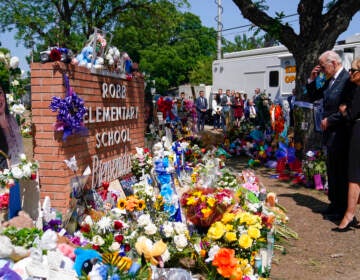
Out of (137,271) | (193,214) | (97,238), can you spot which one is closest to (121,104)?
(193,214)

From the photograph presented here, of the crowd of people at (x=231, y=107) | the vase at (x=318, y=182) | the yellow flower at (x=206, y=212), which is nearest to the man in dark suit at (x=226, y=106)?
the crowd of people at (x=231, y=107)

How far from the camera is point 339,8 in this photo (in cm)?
818

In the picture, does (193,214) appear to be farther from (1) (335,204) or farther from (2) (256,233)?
(1) (335,204)

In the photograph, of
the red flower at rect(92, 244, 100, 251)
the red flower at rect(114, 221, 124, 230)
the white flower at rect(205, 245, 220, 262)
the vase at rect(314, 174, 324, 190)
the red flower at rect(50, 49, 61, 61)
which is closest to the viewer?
the red flower at rect(92, 244, 100, 251)

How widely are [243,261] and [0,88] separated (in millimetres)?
2575

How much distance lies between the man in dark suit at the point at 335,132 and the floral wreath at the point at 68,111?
2.84 m

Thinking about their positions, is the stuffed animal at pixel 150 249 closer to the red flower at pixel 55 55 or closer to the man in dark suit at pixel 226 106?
the red flower at pixel 55 55

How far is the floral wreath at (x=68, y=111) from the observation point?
12.8 ft

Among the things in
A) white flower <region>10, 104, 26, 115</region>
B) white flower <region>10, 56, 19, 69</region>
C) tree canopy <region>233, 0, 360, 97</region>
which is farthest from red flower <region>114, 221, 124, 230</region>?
tree canopy <region>233, 0, 360, 97</region>

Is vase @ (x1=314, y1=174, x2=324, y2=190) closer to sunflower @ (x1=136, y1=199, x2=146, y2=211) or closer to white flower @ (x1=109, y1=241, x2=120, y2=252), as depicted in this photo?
sunflower @ (x1=136, y1=199, x2=146, y2=211)

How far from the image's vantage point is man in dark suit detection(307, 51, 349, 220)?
5.14 m

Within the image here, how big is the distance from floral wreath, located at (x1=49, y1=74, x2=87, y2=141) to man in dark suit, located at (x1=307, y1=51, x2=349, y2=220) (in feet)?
9.33

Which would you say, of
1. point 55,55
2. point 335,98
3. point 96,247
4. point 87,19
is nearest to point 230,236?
point 96,247

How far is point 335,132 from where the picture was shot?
204 inches
